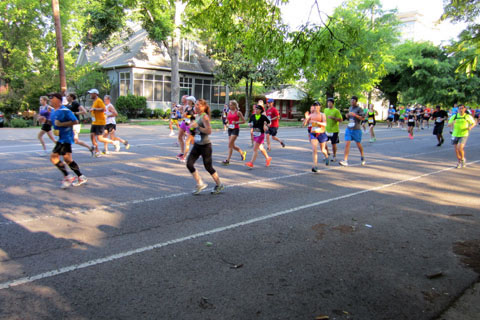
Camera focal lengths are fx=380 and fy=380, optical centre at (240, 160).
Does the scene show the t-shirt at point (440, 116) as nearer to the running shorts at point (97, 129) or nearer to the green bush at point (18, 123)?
the running shorts at point (97, 129)

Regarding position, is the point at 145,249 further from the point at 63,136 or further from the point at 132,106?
the point at 132,106

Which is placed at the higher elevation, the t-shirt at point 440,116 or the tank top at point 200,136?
the t-shirt at point 440,116

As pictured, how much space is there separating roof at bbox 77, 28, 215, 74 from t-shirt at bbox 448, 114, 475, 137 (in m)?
27.9

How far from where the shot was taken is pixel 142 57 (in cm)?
3456

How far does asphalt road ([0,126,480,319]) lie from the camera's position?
3408mm

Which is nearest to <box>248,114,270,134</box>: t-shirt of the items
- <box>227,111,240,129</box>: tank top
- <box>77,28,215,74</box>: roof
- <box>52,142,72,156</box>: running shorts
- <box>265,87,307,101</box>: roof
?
<box>227,111,240,129</box>: tank top

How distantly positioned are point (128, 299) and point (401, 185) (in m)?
7.06

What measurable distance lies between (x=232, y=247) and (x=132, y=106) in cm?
2875

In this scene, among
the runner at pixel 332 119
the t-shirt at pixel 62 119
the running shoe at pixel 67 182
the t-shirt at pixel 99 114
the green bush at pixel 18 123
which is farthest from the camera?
the green bush at pixel 18 123

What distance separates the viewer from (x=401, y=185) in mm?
8648

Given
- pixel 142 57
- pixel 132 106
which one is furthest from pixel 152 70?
pixel 132 106

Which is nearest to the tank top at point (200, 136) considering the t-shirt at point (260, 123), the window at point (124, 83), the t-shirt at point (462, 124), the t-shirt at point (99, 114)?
the t-shirt at point (260, 123)

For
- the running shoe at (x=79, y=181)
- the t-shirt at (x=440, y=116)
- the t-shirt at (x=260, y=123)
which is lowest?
the running shoe at (x=79, y=181)

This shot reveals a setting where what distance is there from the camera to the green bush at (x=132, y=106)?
31280 mm
